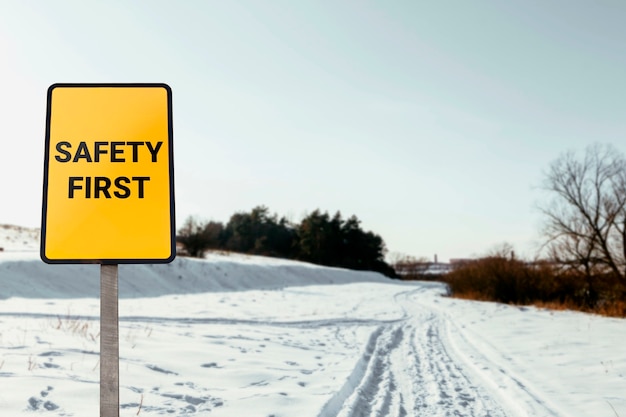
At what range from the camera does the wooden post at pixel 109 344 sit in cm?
271

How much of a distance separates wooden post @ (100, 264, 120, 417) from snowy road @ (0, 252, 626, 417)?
7.33ft

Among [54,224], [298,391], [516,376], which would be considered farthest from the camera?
[516,376]

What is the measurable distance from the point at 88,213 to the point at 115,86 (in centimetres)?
69

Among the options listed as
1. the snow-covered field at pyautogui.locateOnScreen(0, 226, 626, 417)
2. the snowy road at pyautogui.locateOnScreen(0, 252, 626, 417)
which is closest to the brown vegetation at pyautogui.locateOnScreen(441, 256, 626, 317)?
the snow-covered field at pyautogui.locateOnScreen(0, 226, 626, 417)

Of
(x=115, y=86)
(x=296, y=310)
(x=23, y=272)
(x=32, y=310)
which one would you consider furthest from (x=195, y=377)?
(x=23, y=272)

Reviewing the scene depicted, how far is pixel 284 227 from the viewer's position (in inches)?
3191

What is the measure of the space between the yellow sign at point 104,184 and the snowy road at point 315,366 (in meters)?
2.63

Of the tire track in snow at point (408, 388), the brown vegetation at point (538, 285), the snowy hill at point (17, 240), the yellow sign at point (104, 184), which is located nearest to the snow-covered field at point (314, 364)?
the tire track in snow at point (408, 388)

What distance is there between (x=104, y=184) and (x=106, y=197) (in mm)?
67

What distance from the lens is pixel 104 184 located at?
8.87ft

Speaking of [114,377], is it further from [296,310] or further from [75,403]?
[296,310]

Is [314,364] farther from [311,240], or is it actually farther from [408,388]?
[311,240]

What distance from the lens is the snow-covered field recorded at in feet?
17.6

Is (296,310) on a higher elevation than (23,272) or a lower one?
lower
